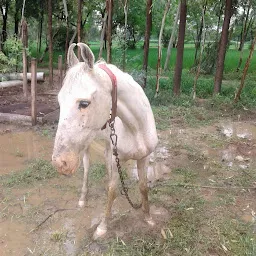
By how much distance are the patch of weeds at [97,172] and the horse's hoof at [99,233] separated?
1.31 metres

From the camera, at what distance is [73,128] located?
179cm

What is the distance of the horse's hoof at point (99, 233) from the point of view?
306 cm

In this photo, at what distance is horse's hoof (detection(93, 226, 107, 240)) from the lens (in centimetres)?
306

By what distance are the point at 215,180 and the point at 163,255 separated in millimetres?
2038

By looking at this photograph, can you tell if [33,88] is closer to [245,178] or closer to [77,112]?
[245,178]

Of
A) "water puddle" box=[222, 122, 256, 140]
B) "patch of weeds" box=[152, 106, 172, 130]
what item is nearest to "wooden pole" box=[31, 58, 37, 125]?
"patch of weeds" box=[152, 106, 172, 130]

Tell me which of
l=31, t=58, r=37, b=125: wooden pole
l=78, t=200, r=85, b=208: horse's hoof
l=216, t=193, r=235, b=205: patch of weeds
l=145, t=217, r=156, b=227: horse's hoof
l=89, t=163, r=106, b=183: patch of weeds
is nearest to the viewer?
l=145, t=217, r=156, b=227: horse's hoof

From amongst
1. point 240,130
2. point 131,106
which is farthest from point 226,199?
point 240,130

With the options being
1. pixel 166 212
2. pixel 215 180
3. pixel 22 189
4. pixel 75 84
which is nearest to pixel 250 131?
pixel 215 180

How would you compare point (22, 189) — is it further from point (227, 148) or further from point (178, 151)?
point (227, 148)

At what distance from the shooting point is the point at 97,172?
462 centimetres

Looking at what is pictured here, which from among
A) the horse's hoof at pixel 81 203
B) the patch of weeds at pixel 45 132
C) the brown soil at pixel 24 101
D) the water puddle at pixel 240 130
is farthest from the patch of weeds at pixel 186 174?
the brown soil at pixel 24 101

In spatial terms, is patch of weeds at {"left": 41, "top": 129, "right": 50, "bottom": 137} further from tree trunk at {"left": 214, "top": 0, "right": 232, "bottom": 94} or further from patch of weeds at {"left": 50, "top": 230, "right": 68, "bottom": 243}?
tree trunk at {"left": 214, "top": 0, "right": 232, "bottom": 94}

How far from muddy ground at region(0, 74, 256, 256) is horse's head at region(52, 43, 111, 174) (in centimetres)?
147
